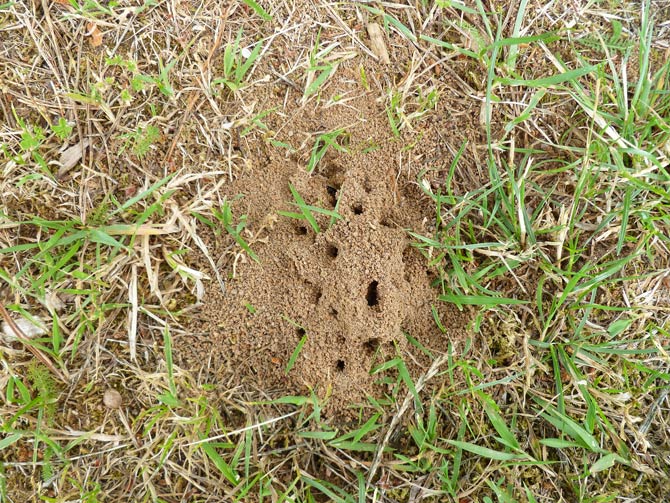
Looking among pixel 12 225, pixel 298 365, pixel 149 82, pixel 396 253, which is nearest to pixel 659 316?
pixel 396 253

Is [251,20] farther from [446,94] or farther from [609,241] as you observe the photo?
[609,241]

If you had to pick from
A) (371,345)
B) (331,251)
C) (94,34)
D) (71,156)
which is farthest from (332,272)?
(94,34)

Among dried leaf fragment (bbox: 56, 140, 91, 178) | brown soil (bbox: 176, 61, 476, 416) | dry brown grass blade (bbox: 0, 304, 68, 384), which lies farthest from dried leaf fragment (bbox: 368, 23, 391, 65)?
dry brown grass blade (bbox: 0, 304, 68, 384)

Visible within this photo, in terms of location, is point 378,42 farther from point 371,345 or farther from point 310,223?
point 371,345

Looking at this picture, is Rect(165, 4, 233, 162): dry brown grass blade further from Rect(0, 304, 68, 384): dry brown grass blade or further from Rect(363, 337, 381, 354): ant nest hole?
Rect(363, 337, 381, 354): ant nest hole

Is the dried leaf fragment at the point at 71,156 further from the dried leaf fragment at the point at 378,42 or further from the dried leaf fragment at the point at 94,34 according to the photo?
the dried leaf fragment at the point at 378,42

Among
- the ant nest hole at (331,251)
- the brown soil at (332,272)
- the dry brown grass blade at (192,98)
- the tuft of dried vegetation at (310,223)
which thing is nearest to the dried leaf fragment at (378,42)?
the tuft of dried vegetation at (310,223)
